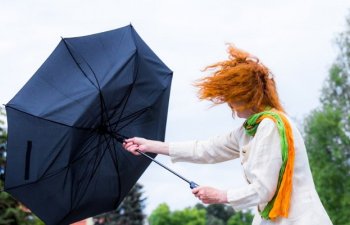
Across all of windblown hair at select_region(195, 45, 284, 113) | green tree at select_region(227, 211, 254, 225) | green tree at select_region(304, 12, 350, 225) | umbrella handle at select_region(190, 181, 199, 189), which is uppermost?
green tree at select_region(304, 12, 350, 225)

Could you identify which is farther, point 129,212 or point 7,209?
point 129,212

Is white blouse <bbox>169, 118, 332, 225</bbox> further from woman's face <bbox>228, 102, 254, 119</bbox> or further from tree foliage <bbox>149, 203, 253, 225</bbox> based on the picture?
tree foliage <bbox>149, 203, 253, 225</bbox>

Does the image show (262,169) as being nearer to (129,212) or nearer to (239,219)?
(129,212)

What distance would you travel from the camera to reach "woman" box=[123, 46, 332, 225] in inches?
157

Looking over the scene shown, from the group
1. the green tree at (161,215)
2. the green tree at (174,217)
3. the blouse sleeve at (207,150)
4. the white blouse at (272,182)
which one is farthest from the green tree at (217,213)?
the white blouse at (272,182)

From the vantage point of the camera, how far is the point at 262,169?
3990mm

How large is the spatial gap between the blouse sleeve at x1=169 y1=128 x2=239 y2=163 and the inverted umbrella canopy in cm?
64

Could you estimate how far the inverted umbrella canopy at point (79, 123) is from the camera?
501 cm

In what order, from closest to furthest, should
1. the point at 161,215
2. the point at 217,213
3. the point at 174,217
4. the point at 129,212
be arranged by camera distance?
the point at 129,212 → the point at 161,215 → the point at 174,217 → the point at 217,213

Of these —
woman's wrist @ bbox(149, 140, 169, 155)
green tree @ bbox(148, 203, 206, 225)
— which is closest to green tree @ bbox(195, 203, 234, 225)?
green tree @ bbox(148, 203, 206, 225)

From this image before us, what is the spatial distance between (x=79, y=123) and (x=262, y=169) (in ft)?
5.04

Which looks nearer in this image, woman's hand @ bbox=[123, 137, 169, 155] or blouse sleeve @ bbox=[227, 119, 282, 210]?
blouse sleeve @ bbox=[227, 119, 282, 210]

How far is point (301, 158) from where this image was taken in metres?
4.08

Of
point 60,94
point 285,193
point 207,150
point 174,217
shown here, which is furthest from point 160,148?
point 174,217
